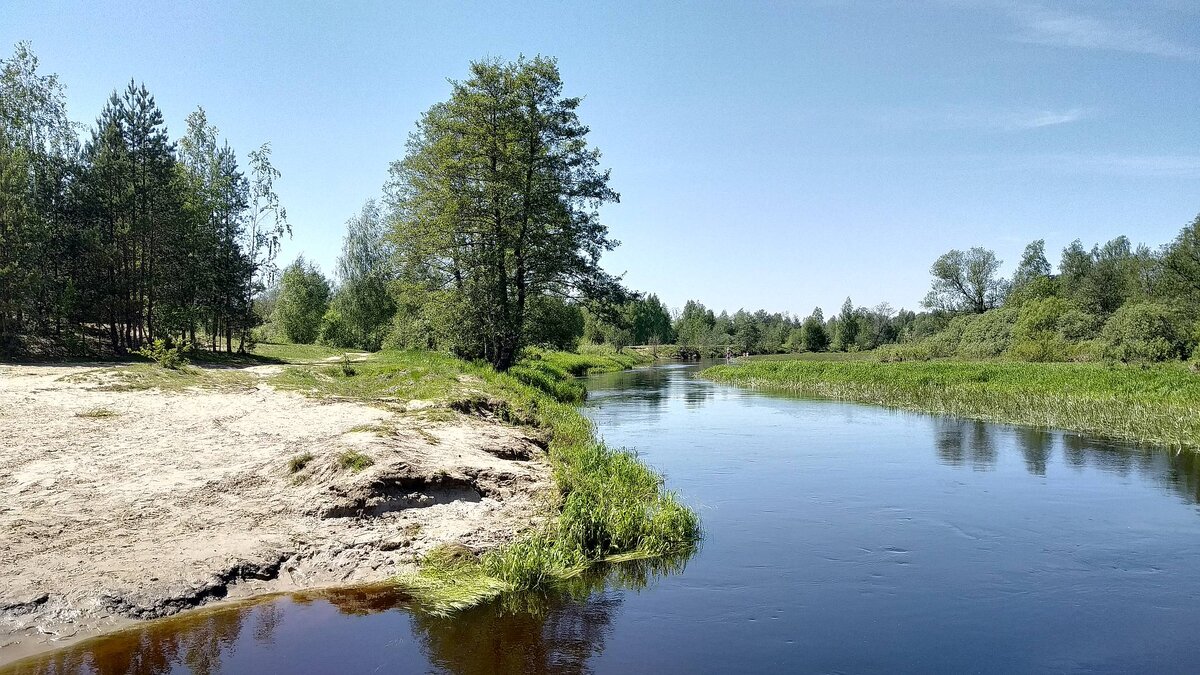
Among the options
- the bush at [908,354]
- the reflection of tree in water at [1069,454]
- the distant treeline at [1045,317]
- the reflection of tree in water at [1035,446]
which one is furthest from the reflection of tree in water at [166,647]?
the bush at [908,354]

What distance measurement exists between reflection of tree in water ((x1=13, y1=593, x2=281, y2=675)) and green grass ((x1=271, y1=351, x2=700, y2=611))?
1.76m

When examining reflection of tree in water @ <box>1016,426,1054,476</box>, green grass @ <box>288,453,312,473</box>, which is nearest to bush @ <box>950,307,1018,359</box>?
reflection of tree in water @ <box>1016,426,1054,476</box>

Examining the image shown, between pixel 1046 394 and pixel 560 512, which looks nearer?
pixel 560 512

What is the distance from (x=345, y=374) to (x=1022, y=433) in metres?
22.4

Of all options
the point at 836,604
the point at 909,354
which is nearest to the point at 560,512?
the point at 836,604

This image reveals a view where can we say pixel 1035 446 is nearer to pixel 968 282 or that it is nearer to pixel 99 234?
pixel 99 234

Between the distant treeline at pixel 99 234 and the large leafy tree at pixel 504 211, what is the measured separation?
11.4 metres

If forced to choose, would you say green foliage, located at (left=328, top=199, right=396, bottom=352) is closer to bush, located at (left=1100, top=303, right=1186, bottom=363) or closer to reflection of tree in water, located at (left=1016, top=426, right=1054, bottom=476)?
reflection of tree in water, located at (left=1016, top=426, right=1054, bottom=476)

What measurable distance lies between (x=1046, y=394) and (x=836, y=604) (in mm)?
24728

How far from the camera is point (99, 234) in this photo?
30.3m

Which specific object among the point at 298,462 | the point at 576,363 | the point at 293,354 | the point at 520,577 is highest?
the point at 293,354

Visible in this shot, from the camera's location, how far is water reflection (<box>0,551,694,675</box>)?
639 cm

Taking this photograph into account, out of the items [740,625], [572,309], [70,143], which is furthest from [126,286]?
[740,625]

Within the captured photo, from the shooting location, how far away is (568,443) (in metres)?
16.8
